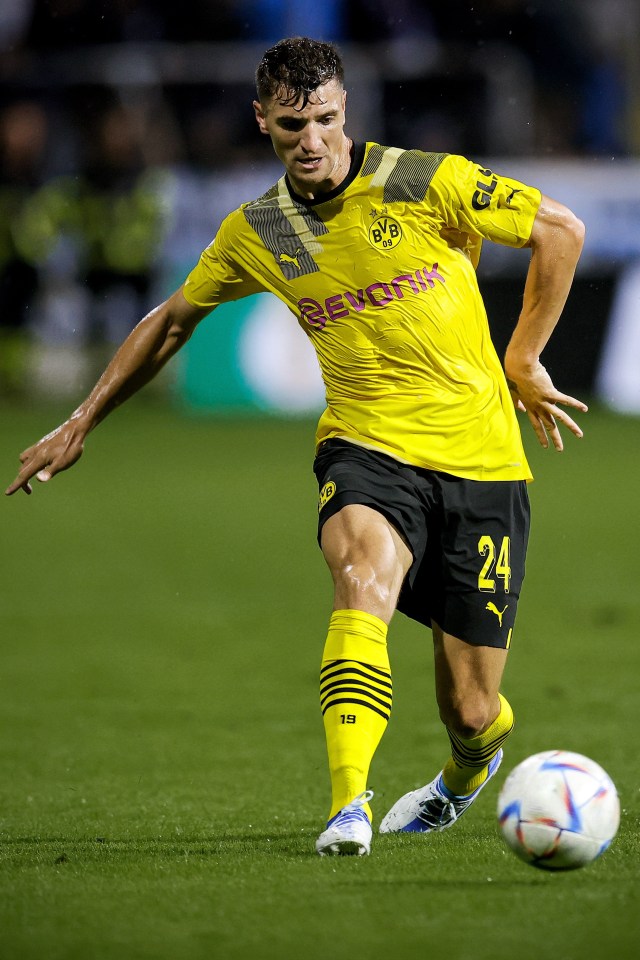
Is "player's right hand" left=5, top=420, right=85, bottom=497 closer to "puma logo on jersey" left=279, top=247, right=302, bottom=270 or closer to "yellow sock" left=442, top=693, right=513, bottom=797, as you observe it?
"puma logo on jersey" left=279, top=247, right=302, bottom=270

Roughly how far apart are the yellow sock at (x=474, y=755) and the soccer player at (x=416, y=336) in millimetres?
65

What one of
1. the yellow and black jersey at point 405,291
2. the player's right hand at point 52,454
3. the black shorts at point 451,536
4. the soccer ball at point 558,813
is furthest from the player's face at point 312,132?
the soccer ball at point 558,813

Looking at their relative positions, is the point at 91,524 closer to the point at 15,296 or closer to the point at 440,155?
the point at 15,296

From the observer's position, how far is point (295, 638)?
905 centimetres

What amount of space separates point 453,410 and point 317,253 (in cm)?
68

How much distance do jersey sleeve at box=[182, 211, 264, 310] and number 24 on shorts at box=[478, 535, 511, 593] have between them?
3.82 feet

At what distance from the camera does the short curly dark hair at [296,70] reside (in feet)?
16.1

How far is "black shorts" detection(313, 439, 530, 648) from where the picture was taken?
16.3 feet

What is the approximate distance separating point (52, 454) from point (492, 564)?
1.54 metres

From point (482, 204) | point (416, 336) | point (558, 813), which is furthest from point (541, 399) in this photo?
point (558, 813)

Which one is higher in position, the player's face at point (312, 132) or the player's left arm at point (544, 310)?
A: the player's face at point (312, 132)

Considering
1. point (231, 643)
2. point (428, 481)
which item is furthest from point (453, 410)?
point (231, 643)

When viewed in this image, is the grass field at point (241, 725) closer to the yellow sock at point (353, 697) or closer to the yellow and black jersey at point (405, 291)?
the yellow sock at point (353, 697)

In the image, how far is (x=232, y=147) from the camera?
18.9m
